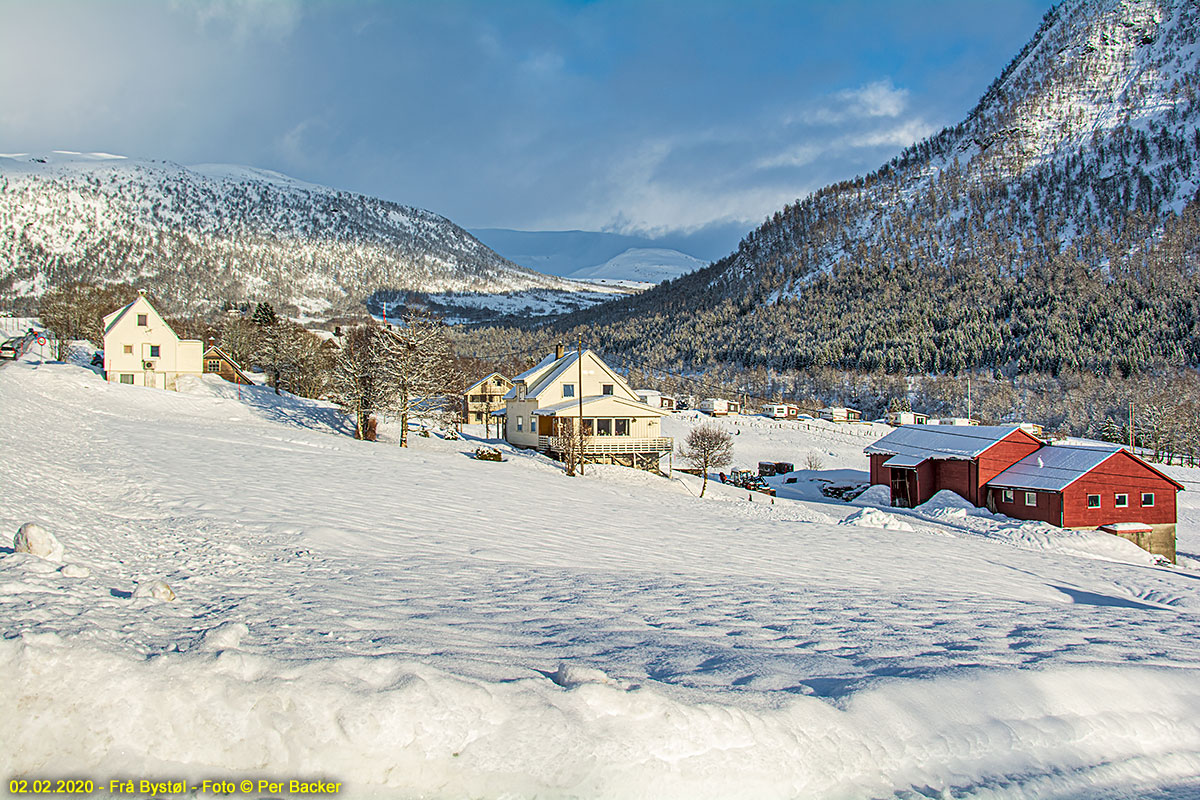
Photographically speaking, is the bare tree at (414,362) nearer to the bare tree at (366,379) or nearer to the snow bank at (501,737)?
the bare tree at (366,379)

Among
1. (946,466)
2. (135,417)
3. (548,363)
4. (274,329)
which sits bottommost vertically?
(946,466)

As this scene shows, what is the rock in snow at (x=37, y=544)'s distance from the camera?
7430 millimetres

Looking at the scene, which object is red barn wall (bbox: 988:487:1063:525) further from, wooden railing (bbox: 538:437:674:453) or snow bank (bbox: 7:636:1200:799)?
snow bank (bbox: 7:636:1200:799)

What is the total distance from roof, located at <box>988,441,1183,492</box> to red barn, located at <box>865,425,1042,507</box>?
786 mm

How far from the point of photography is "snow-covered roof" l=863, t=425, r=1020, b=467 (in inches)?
1519

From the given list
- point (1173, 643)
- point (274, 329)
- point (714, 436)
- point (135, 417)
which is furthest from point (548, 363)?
point (1173, 643)

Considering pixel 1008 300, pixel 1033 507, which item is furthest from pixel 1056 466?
pixel 1008 300

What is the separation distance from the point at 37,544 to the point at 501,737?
6.36 meters

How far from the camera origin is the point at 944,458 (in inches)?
1588

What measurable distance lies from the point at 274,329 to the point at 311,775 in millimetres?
75068

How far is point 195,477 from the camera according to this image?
16031 mm

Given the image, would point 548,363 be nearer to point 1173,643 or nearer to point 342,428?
point 342,428

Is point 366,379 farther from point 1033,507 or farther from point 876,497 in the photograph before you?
point 1033,507

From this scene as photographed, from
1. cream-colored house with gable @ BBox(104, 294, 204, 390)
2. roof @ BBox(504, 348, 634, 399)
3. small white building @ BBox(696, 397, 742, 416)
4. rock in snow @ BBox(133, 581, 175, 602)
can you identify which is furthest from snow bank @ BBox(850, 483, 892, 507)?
small white building @ BBox(696, 397, 742, 416)
